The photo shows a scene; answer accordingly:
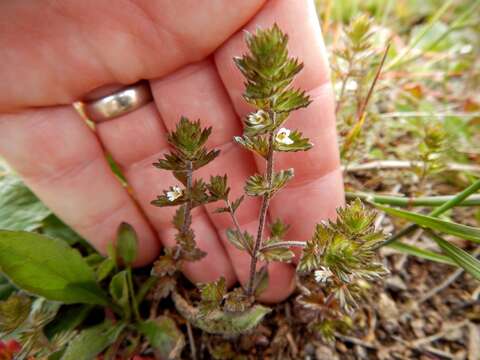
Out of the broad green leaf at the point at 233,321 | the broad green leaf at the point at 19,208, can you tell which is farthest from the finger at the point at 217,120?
the broad green leaf at the point at 19,208

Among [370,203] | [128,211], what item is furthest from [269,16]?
[128,211]

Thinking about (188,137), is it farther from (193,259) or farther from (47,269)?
(47,269)

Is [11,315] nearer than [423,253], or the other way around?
[11,315]

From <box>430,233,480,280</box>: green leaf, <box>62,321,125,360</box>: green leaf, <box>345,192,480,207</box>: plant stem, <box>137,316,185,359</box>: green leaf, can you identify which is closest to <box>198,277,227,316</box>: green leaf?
<box>137,316,185,359</box>: green leaf

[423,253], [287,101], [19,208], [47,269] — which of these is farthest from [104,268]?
[423,253]

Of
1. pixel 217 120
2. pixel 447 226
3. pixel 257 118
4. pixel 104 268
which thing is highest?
pixel 257 118

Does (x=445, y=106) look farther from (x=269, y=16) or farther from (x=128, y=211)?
(x=128, y=211)
